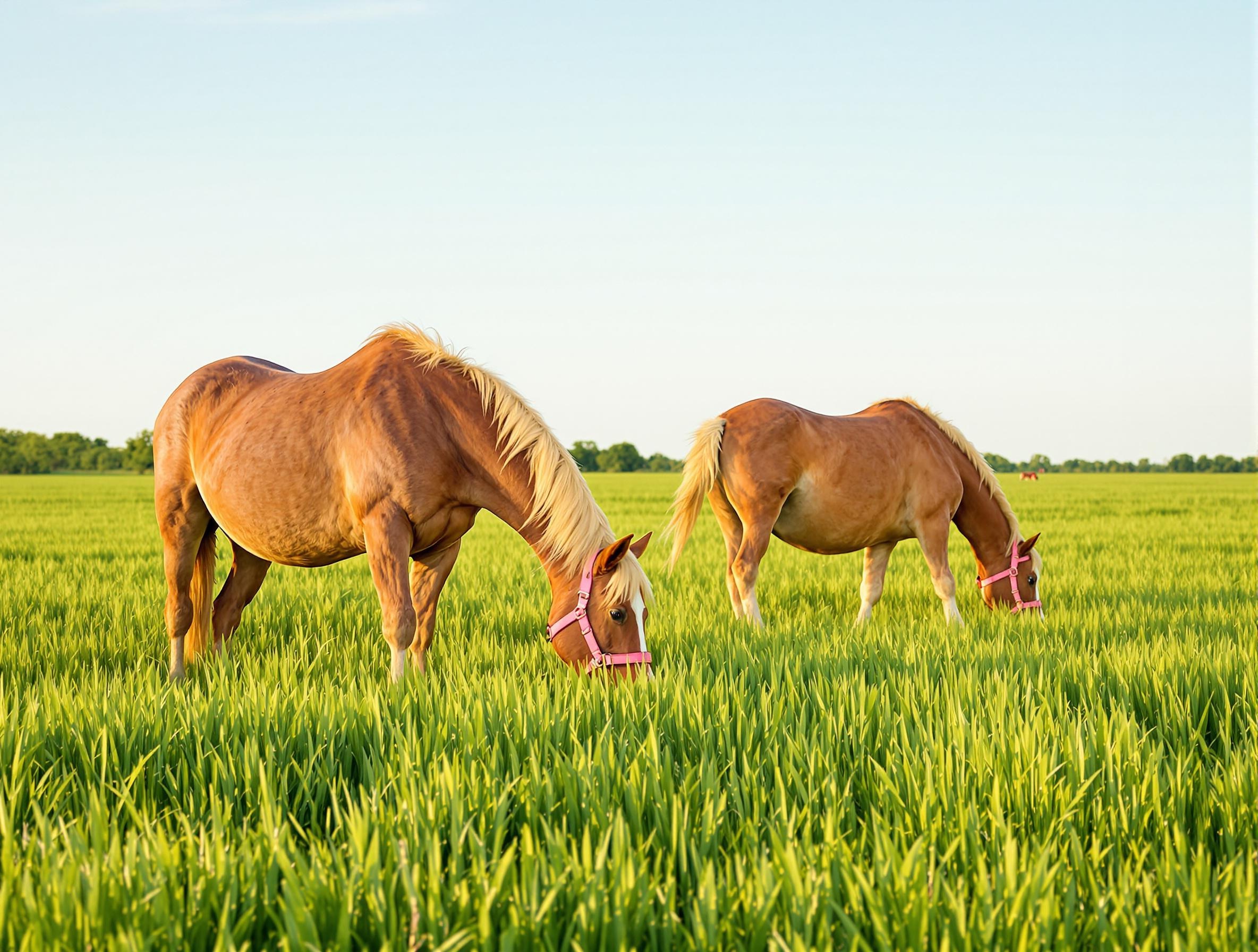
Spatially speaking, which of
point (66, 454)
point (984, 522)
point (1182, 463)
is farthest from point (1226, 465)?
point (66, 454)

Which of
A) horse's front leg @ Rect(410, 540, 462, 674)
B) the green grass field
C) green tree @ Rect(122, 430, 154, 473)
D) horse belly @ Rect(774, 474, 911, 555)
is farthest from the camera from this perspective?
green tree @ Rect(122, 430, 154, 473)

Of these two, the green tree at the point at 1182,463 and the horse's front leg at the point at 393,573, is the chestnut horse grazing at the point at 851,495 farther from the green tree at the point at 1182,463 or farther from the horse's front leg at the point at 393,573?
the green tree at the point at 1182,463

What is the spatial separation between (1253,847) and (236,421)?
17.9ft

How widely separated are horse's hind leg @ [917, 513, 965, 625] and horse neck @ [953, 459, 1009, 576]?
36 centimetres

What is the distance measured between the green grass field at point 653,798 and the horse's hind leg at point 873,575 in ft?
5.30

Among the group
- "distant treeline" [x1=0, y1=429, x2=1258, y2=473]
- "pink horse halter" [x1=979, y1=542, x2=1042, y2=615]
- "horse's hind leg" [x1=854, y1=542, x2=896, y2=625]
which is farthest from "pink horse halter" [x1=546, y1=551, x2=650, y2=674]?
"distant treeline" [x1=0, y1=429, x2=1258, y2=473]

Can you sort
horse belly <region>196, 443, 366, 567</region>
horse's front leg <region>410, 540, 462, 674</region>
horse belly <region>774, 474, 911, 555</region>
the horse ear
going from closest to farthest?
the horse ear < horse belly <region>196, 443, 366, 567</region> < horse's front leg <region>410, 540, 462, 674</region> < horse belly <region>774, 474, 911, 555</region>

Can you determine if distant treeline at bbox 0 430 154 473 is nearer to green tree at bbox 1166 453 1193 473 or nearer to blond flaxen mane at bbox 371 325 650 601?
blond flaxen mane at bbox 371 325 650 601

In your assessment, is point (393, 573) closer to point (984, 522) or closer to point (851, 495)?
point (851, 495)

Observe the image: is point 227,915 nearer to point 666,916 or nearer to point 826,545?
point 666,916

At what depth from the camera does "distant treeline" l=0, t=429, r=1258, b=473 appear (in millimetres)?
88938

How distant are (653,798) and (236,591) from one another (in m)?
4.38

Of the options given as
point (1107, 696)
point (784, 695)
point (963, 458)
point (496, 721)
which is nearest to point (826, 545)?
point (963, 458)

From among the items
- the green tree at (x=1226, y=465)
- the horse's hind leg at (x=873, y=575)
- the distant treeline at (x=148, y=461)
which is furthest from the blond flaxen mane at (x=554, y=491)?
the green tree at (x=1226, y=465)
